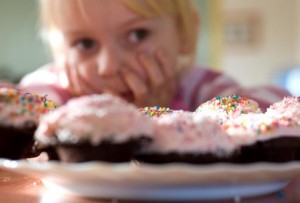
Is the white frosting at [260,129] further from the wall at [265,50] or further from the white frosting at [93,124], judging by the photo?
the wall at [265,50]

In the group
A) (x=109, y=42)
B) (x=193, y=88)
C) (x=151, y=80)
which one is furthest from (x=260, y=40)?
(x=109, y=42)

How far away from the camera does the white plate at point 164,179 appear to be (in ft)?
1.48

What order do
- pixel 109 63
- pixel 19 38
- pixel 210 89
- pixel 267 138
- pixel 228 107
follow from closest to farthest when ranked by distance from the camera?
pixel 267 138 < pixel 228 107 < pixel 109 63 < pixel 210 89 < pixel 19 38

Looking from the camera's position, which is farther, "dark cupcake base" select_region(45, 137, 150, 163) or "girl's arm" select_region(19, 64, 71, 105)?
"girl's arm" select_region(19, 64, 71, 105)

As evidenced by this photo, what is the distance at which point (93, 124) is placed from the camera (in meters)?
0.50

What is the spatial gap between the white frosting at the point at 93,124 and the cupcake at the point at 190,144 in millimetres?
21

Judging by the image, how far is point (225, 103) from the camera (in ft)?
2.37

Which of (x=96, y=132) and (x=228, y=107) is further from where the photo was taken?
(x=228, y=107)

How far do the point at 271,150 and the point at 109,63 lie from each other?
0.76m

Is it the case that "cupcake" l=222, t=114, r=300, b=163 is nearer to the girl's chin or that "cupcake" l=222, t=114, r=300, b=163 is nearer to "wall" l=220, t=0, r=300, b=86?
the girl's chin

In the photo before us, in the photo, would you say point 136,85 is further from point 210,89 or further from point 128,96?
point 210,89

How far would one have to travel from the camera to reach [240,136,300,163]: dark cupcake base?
1.87 feet

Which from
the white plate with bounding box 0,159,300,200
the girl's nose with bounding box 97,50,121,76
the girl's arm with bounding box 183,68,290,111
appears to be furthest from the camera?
the girl's arm with bounding box 183,68,290,111

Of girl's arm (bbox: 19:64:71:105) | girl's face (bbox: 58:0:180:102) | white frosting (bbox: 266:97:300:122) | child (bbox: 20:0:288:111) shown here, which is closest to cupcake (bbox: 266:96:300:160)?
white frosting (bbox: 266:97:300:122)
